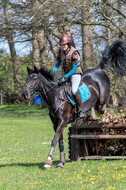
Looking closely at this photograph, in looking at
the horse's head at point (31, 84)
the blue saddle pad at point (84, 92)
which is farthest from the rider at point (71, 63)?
the horse's head at point (31, 84)

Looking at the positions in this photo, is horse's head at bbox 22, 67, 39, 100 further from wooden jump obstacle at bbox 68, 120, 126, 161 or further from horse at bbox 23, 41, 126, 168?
wooden jump obstacle at bbox 68, 120, 126, 161

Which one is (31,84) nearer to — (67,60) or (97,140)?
(67,60)

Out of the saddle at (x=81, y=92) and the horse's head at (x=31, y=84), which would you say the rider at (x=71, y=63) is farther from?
the horse's head at (x=31, y=84)

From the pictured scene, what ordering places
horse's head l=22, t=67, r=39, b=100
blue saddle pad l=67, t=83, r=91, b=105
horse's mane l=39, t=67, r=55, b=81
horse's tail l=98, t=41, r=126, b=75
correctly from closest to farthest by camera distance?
horse's head l=22, t=67, r=39, b=100 < horse's mane l=39, t=67, r=55, b=81 < blue saddle pad l=67, t=83, r=91, b=105 < horse's tail l=98, t=41, r=126, b=75

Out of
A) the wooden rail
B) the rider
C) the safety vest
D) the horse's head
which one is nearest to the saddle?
the rider

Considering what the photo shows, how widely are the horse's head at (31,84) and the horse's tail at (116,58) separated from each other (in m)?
2.96

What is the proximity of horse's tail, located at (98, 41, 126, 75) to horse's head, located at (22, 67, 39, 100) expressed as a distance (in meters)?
2.96

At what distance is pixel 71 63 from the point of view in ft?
24.6

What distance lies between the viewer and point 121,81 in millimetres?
19641

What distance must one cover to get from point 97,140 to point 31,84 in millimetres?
2208

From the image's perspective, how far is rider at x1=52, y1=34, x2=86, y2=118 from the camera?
288 inches

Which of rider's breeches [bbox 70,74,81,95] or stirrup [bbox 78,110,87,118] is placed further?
stirrup [bbox 78,110,87,118]

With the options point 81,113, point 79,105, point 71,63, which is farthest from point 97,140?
point 71,63

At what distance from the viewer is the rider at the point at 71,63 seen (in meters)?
7.32
